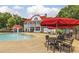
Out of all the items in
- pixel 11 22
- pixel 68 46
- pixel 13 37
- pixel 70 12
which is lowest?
pixel 68 46

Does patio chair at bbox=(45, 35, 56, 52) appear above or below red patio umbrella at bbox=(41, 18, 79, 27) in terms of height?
below

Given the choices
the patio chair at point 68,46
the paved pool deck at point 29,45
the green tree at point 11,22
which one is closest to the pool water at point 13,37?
the paved pool deck at point 29,45

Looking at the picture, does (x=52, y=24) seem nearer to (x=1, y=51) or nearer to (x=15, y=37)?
(x=15, y=37)

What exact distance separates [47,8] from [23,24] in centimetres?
49

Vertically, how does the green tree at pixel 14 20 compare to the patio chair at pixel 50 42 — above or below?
above

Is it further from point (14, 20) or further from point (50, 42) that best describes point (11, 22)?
point (50, 42)

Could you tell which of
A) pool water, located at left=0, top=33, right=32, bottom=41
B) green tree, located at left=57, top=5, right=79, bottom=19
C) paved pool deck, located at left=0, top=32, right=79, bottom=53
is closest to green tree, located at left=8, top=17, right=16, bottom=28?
pool water, located at left=0, top=33, right=32, bottom=41

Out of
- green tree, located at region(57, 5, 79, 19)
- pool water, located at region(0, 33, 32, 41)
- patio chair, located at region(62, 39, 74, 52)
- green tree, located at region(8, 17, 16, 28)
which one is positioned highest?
green tree, located at region(57, 5, 79, 19)

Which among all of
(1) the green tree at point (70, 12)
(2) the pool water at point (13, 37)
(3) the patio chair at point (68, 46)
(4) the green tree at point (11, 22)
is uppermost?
(1) the green tree at point (70, 12)

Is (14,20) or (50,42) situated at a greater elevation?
(14,20)

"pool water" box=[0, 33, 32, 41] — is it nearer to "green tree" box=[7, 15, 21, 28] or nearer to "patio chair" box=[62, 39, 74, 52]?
"green tree" box=[7, 15, 21, 28]

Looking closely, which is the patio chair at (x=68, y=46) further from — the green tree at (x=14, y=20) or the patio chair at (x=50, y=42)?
the green tree at (x=14, y=20)

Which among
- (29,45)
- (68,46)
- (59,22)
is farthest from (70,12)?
(29,45)

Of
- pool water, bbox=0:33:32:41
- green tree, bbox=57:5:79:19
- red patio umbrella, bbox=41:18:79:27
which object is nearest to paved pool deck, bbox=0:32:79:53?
pool water, bbox=0:33:32:41
